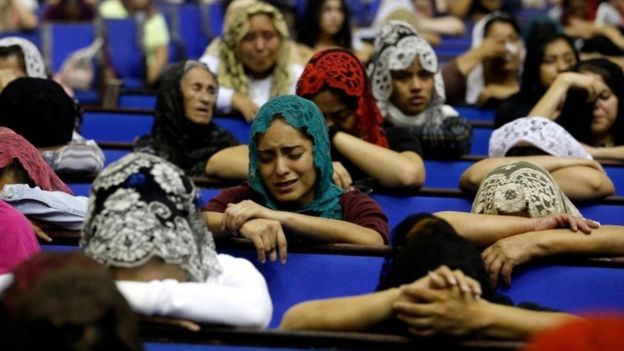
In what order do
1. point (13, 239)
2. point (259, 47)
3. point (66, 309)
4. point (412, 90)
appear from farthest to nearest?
point (259, 47) → point (412, 90) → point (13, 239) → point (66, 309)

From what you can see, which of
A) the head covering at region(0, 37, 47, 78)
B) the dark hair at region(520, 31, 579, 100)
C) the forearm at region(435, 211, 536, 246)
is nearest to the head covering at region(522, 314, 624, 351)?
the forearm at region(435, 211, 536, 246)

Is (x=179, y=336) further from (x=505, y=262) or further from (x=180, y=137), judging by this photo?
(x=180, y=137)

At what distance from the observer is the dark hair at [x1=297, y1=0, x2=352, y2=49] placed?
584 centimetres

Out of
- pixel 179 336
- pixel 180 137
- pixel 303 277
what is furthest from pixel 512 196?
pixel 180 137

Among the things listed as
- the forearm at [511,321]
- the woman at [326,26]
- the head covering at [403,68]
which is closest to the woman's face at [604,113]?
the head covering at [403,68]

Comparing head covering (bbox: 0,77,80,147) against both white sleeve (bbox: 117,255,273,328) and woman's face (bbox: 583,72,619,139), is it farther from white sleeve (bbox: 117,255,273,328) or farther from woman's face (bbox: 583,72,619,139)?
woman's face (bbox: 583,72,619,139)

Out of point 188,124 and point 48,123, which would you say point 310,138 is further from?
point 188,124

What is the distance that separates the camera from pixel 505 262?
3.05 m

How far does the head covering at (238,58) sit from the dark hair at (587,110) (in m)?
1.02

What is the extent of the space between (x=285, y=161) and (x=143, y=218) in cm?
88

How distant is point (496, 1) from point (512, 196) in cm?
476

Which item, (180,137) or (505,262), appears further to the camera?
(180,137)

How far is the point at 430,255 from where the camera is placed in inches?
101

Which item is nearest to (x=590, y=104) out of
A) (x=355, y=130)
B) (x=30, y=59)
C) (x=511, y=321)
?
(x=355, y=130)
